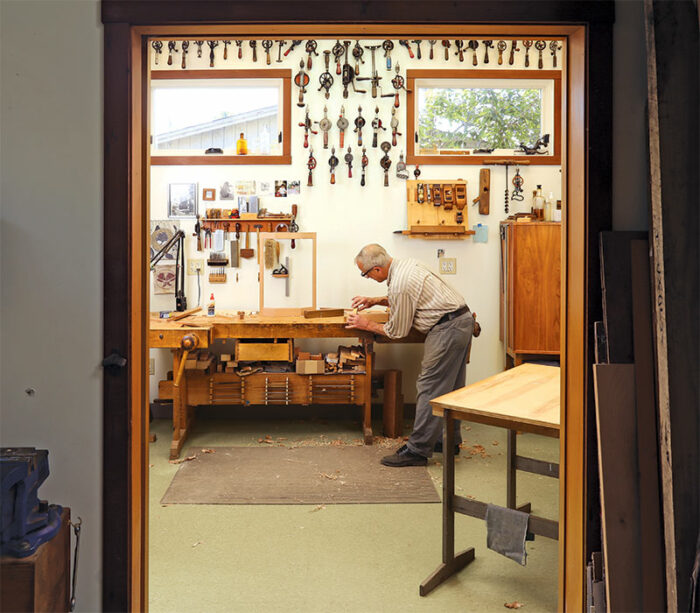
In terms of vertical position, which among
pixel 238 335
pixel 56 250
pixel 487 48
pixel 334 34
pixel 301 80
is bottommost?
pixel 238 335

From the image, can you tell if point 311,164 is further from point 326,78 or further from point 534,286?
point 534,286

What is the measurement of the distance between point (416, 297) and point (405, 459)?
46.5 inches

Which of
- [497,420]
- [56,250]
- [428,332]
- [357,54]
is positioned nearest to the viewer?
[56,250]

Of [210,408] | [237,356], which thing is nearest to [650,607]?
[237,356]

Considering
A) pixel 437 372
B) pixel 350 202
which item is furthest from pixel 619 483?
pixel 350 202

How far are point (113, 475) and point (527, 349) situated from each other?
384cm

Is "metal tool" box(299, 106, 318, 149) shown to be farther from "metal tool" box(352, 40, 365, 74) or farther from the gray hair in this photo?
the gray hair

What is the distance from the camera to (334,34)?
192cm

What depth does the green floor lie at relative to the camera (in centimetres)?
250

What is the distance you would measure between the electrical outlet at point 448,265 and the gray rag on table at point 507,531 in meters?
3.04

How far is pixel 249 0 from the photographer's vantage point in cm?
179

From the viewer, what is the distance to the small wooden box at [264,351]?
4648 mm

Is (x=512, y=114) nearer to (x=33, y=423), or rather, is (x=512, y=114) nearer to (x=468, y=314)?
(x=468, y=314)

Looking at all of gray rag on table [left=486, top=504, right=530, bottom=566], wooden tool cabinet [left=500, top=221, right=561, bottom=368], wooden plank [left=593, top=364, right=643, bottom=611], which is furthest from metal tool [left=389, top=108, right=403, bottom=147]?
wooden plank [left=593, top=364, right=643, bottom=611]
